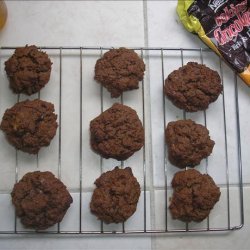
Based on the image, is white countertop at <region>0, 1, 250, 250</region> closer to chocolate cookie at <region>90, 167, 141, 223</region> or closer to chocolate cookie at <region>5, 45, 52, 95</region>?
Answer: chocolate cookie at <region>5, 45, 52, 95</region>

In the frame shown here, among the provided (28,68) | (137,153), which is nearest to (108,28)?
(28,68)

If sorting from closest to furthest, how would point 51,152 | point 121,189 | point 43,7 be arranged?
point 121,189 < point 51,152 < point 43,7

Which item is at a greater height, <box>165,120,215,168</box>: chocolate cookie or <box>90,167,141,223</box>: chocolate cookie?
<box>165,120,215,168</box>: chocolate cookie

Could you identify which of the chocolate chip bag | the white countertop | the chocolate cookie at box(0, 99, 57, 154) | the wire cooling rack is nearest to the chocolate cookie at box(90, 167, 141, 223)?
the wire cooling rack

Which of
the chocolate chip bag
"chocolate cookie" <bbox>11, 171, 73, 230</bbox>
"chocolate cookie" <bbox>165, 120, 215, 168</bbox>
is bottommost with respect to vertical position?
"chocolate cookie" <bbox>11, 171, 73, 230</bbox>

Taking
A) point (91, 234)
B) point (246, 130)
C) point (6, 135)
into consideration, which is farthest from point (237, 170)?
point (6, 135)

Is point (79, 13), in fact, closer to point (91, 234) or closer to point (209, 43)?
point (209, 43)

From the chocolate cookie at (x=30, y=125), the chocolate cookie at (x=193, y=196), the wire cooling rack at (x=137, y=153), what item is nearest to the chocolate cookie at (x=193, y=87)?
the wire cooling rack at (x=137, y=153)
